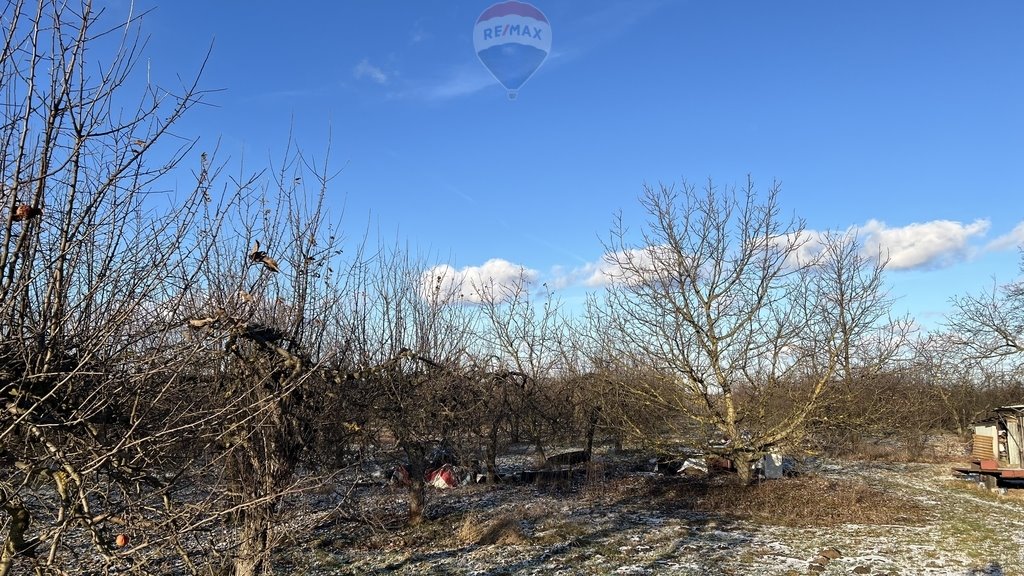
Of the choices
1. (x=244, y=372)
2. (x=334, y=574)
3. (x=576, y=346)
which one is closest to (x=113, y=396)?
(x=244, y=372)

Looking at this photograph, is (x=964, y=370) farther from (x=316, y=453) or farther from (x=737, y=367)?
(x=316, y=453)

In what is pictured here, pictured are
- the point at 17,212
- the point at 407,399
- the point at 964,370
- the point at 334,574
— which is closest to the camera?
the point at 17,212

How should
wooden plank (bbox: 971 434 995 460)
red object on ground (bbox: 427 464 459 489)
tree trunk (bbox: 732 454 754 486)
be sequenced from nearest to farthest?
A: tree trunk (bbox: 732 454 754 486) < red object on ground (bbox: 427 464 459 489) < wooden plank (bbox: 971 434 995 460)

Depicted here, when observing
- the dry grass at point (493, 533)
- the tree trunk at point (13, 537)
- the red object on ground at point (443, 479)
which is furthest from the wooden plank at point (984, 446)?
the tree trunk at point (13, 537)

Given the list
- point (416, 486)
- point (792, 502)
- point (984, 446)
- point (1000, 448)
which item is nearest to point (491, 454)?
point (416, 486)

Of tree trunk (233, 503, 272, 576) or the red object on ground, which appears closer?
tree trunk (233, 503, 272, 576)

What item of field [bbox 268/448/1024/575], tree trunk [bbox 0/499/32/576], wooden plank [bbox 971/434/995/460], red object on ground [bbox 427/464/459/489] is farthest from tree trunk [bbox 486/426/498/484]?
wooden plank [bbox 971/434/995/460]

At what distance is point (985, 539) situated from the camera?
8875 mm

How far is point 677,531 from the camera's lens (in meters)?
9.37

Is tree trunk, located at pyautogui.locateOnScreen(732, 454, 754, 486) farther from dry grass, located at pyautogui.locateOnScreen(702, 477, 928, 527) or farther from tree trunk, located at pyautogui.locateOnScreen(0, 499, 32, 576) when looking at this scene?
tree trunk, located at pyautogui.locateOnScreen(0, 499, 32, 576)

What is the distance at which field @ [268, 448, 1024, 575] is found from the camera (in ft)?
24.5

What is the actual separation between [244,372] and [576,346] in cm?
1299

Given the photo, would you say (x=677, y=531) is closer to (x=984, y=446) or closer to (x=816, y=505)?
(x=816, y=505)

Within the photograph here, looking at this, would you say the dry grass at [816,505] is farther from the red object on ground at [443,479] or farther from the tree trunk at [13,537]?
the tree trunk at [13,537]
